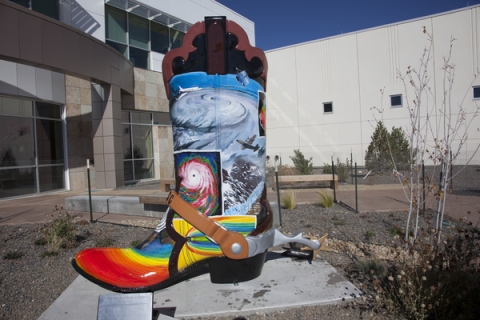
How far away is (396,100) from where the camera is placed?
17641 mm

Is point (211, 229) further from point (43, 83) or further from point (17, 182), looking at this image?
point (43, 83)

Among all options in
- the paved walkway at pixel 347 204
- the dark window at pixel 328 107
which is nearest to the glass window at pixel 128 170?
the paved walkway at pixel 347 204

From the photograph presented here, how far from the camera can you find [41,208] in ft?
25.0

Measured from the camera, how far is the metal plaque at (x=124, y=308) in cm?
163

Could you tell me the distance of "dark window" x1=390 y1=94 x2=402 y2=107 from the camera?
17484 millimetres

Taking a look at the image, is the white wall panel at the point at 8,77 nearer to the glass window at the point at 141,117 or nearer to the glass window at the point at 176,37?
the glass window at the point at 141,117

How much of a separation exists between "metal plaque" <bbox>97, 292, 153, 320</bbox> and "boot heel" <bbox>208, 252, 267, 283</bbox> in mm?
622

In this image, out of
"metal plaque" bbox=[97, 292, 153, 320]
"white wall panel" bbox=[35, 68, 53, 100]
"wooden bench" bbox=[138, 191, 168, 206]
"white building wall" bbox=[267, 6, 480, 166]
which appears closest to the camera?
"metal plaque" bbox=[97, 292, 153, 320]

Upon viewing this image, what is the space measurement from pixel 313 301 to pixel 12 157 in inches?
388

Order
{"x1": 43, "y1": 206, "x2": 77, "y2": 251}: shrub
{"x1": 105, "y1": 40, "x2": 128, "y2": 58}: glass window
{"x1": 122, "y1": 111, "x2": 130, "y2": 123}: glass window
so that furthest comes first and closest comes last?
{"x1": 122, "y1": 111, "x2": 130, "y2": 123}: glass window < {"x1": 105, "y1": 40, "x2": 128, "y2": 58}: glass window < {"x1": 43, "y1": 206, "x2": 77, "y2": 251}: shrub

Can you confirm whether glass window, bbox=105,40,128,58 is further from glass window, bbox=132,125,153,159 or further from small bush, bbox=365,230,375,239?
small bush, bbox=365,230,375,239

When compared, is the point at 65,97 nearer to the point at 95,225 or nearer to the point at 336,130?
the point at 95,225

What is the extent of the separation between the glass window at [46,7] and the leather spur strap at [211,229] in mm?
10733

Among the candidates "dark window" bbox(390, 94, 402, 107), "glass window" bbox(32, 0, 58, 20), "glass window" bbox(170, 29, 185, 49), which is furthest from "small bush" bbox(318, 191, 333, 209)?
"dark window" bbox(390, 94, 402, 107)
